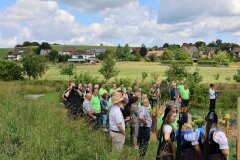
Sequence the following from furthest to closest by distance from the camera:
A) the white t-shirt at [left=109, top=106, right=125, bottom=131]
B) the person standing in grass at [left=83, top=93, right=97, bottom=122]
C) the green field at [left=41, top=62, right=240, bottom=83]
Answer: the green field at [left=41, top=62, right=240, bottom=83], the person standing in grass at [left=83, top=93, right=97, bottom=122], the white t-shirt at [left=109, top=106, right=125, bottom=131]

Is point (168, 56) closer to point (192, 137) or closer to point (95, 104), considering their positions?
point (95, 104)

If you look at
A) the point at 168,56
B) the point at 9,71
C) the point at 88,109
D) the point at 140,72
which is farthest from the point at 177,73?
the point at 168,56

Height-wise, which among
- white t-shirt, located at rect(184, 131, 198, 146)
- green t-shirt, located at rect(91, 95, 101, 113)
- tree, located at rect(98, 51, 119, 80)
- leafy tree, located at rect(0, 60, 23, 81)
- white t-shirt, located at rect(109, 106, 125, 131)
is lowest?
leafy tree, located at rect(0, 60, 23, 81)

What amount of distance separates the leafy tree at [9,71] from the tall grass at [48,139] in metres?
40.9

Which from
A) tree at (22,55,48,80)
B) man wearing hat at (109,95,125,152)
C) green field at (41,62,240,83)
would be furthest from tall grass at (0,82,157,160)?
tree at (22,55,48,80)

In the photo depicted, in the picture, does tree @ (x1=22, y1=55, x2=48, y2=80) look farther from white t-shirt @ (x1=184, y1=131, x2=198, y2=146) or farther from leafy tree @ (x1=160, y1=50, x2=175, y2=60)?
leafy tree @ (x1=160, y1=50, x2=175, y2=60)

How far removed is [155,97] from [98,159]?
1145 centimetres

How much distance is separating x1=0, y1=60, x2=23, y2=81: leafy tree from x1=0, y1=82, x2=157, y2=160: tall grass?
40.9 metres

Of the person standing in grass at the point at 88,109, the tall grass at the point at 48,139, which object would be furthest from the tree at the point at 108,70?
the tall grass at the point at 48,139

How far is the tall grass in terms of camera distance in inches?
263

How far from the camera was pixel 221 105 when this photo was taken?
21.6 meters

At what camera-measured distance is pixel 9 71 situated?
49.8m

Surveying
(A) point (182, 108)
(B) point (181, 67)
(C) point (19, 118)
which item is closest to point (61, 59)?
(B) point (181, 67)

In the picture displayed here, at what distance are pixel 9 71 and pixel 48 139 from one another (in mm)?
44434
